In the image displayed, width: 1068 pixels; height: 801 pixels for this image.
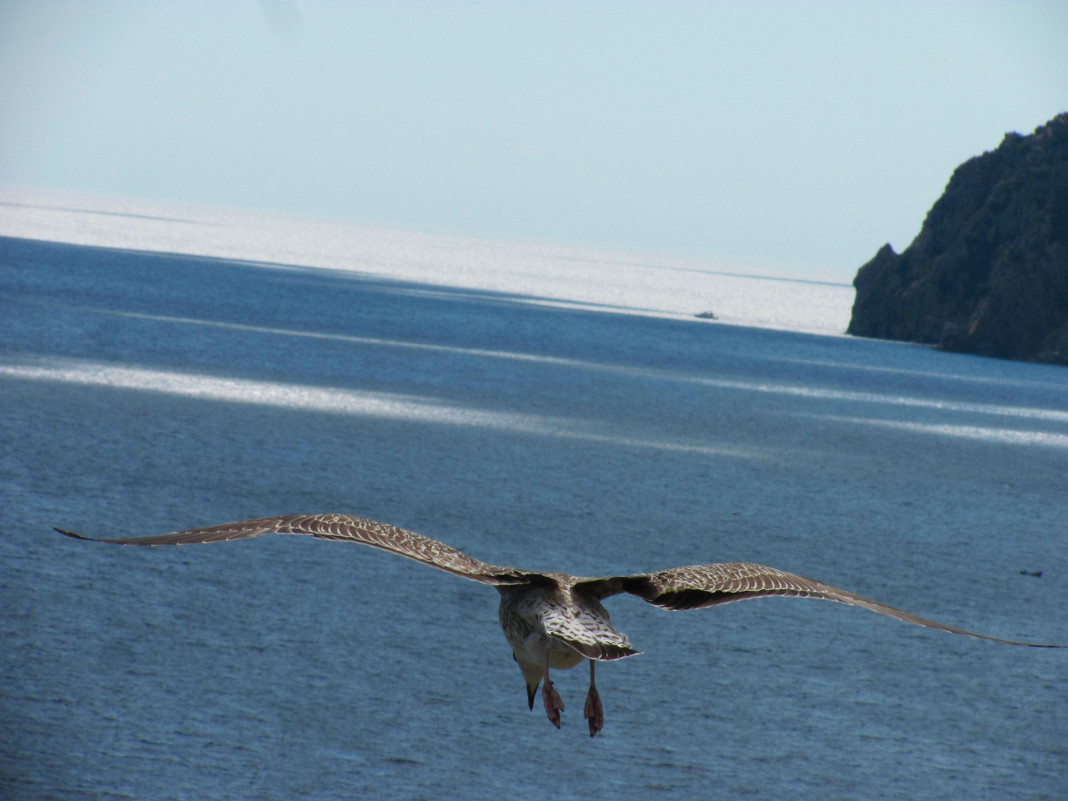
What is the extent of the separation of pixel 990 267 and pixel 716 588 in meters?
159

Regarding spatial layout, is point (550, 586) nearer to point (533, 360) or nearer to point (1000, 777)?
point (1000, 777)

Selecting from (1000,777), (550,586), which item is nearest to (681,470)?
(1000,777)

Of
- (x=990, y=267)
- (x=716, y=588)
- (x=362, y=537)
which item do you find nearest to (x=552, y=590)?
(x=716, y=588)

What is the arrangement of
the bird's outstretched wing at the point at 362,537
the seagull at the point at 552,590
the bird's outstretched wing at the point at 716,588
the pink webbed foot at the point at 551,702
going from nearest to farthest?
the pink webbed foot at the point at 551,702, the seagull at the point at 552,590, the bird's outstretched wing at the point at 362,537, the bird's outstretched wing at the point at 716,588

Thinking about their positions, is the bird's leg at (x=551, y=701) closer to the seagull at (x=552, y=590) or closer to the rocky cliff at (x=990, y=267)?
the seagull at (x=552, y=590)

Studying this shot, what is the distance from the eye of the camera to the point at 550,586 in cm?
638

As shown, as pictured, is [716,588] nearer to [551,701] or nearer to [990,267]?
[551,701]

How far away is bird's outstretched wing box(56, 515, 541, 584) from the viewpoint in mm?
5996

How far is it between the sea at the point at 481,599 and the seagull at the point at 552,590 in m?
9.90

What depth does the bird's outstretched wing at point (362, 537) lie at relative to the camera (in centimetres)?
600

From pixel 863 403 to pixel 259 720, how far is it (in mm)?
67663

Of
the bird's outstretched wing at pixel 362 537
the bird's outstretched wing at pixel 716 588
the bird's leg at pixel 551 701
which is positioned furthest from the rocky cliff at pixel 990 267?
the bird's leg at pixel 551 701

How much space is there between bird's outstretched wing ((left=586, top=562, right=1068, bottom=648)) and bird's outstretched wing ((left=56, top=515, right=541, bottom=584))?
23.2 inches

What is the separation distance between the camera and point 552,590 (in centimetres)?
635
